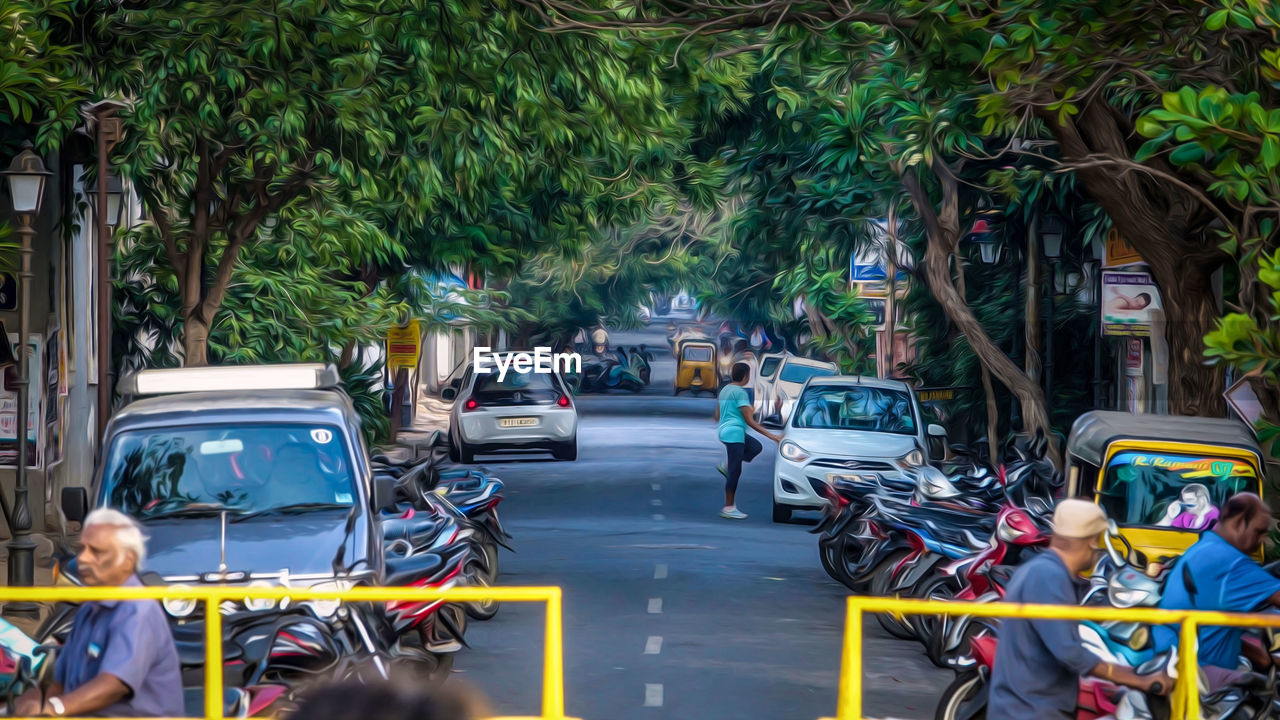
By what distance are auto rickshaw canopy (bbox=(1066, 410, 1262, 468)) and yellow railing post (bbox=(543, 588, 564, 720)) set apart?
613 cm

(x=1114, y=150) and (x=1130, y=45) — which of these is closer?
(x=1130, y=45)

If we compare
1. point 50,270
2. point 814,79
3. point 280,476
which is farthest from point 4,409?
point 814,79

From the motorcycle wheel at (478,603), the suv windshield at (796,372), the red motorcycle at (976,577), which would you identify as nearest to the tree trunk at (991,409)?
the motorcycle wheel at (478,603)

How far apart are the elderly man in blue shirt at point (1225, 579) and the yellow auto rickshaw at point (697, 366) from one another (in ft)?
161

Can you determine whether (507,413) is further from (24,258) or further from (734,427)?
(24,258)

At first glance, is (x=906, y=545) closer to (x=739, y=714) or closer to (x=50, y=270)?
(x=739, y=714)

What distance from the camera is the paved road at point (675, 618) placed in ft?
34.3

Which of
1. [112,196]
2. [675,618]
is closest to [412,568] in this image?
[675,618]

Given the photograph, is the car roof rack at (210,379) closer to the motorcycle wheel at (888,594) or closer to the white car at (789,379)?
the motorcycle wheel at (888,594)

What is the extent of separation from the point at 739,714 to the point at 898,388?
36.3 feet

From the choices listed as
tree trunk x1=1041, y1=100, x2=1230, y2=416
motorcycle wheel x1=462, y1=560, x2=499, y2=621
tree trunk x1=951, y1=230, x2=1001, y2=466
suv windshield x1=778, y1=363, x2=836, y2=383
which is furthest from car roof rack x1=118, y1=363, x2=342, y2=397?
suv windshield x1=778, y1=363, x2=836, y2=383

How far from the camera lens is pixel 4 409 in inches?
730

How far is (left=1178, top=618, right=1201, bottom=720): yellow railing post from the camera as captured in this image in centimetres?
629

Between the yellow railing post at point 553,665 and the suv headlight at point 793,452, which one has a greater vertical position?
the yellow railing post at point 553,665
